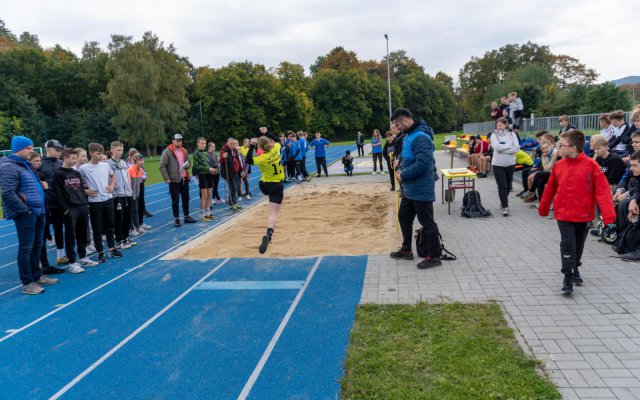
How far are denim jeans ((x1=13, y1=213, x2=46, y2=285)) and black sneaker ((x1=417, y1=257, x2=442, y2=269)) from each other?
17.6ft

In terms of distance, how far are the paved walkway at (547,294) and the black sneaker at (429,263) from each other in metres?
0.09

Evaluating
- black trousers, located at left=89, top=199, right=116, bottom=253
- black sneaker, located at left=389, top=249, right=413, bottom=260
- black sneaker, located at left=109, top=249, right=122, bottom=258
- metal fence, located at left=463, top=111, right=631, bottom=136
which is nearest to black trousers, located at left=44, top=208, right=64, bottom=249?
black trousers, located at left=89, top=199, right=116, bottom=253

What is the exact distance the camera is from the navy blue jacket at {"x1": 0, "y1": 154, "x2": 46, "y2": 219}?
18.9 feet

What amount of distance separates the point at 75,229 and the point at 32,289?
1.39 m

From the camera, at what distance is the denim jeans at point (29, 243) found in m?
5.95

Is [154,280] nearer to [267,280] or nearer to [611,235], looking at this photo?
[267,280]

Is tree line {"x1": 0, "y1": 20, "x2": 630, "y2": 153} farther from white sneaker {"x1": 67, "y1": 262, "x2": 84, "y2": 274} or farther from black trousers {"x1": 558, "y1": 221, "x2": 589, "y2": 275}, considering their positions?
white sneaker {"x1": 67, "y1": 262, "x2": 84, "y2": 274}

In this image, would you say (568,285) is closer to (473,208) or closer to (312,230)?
(473,208)

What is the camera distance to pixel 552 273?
543cm

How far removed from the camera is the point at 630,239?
596 cm

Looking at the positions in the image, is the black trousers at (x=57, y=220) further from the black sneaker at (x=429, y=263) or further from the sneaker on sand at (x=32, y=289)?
the black sneaker at (x=429, y=263)

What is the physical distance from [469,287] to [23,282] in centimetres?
599

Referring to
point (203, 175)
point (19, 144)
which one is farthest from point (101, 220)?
point (203, 175)

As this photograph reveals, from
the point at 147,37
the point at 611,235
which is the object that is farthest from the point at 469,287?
the point at 147,37
